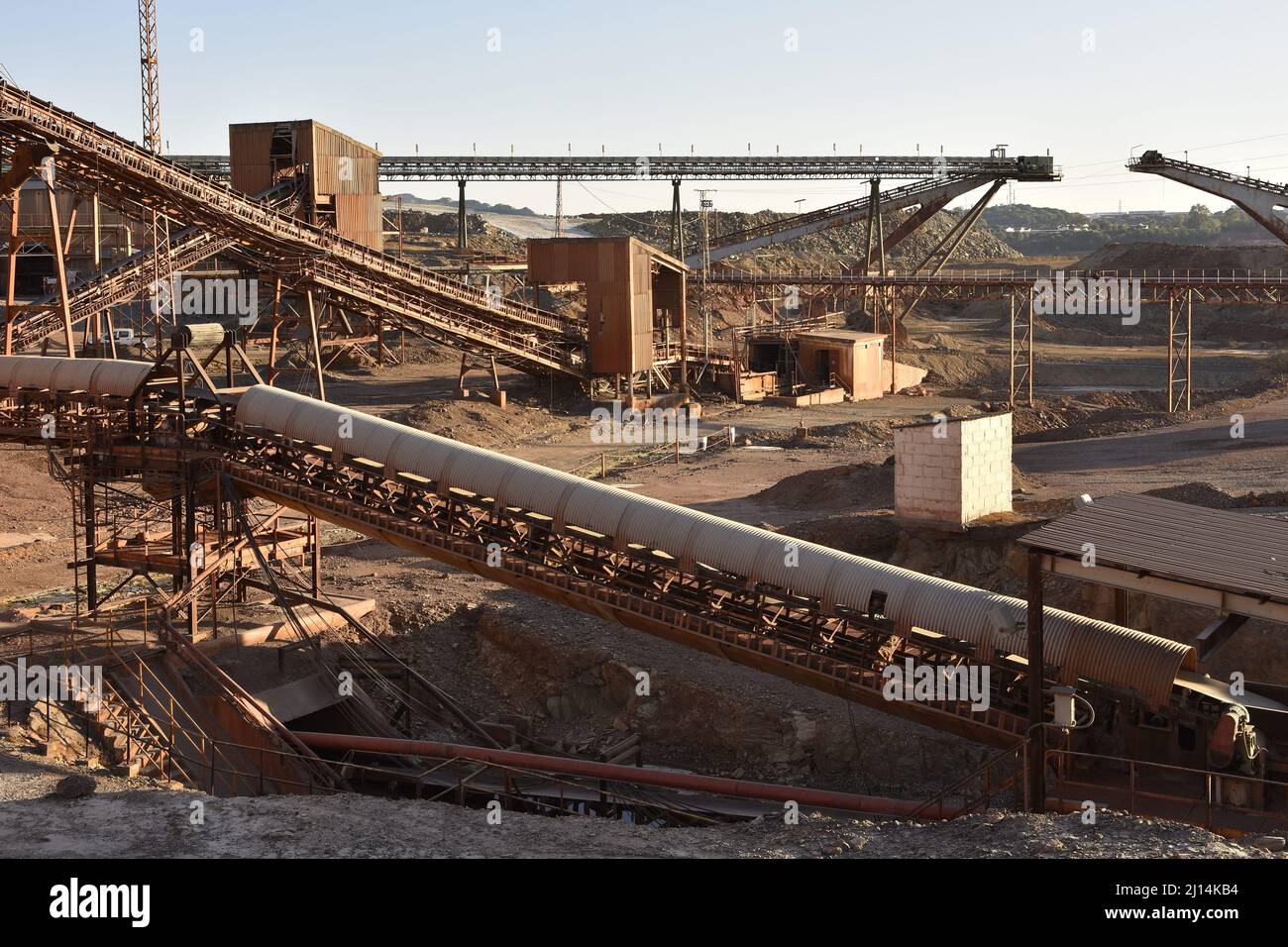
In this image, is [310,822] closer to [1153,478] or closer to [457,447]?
[457,447]

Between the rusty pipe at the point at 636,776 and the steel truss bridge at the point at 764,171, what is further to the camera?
the steel truss bridge at the point at 764,171

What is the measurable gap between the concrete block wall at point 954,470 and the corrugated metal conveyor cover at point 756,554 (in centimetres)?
744

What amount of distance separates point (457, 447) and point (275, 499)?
11.1 ft

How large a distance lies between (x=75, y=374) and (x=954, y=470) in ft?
54.4

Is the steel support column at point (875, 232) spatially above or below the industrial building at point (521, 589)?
above

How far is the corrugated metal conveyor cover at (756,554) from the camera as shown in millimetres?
16969

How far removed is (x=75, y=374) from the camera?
81.1 feet

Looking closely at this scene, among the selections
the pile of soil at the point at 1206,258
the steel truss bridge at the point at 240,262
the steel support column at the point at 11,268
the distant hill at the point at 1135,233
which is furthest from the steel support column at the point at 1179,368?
the distant hill at the point at 1135,233

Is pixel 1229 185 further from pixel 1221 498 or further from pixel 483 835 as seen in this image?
pixel 483 835

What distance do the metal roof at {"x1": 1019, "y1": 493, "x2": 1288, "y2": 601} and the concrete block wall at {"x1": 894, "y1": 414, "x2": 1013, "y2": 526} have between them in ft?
30.6

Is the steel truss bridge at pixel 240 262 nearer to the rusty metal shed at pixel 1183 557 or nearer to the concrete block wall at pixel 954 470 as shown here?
the concrete block wall at pixel 954 470
